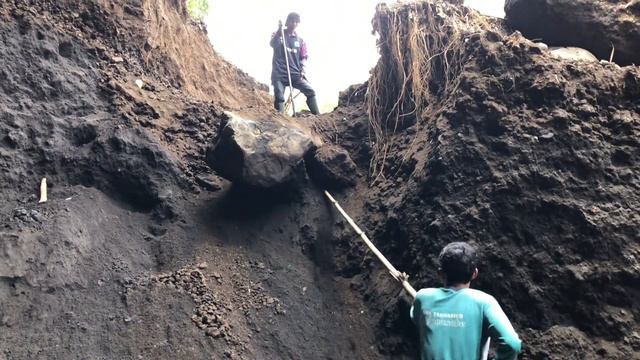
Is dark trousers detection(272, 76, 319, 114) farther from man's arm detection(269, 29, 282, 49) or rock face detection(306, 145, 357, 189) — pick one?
rock face detection(306, 145, 357, 189)

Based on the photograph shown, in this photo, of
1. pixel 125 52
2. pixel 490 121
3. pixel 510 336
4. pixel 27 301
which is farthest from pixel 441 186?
pixel 125 52

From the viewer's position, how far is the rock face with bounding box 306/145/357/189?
20.8 feet

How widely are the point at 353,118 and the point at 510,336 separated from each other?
4.92 m

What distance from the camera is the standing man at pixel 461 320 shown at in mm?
2775

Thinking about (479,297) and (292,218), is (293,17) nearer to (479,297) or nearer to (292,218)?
(292,218)

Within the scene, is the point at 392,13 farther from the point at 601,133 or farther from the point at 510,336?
the point at 510,336

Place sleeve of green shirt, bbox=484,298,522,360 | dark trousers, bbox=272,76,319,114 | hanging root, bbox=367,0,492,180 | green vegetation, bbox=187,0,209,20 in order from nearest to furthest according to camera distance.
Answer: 1. sleeve of green shirt, bbox=484,298,522,360
2. hanging root, bbox=367,0,492,180
3. dark trousers, bbox=272,76,319,114
4. green vegetation, bbox=187,0,209,20

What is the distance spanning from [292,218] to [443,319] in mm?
3187

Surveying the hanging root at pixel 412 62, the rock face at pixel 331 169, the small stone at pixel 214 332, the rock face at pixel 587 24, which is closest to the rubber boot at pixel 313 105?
the hanging root at pixel 412 62

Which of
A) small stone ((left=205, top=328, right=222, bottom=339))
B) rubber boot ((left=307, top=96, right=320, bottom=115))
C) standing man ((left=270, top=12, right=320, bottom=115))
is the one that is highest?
standing man ((left=270, top=12, right=320, bottom=115))

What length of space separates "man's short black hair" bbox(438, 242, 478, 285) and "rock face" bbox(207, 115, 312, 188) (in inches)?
116

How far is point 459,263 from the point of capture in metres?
2.95

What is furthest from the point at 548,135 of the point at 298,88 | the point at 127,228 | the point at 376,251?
the point at 298,88

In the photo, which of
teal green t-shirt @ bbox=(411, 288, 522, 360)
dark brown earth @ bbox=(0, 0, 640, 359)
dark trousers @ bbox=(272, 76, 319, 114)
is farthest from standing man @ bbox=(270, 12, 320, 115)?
A: teal green t-shirt @ bbox=(411, 288, 522, 360)
